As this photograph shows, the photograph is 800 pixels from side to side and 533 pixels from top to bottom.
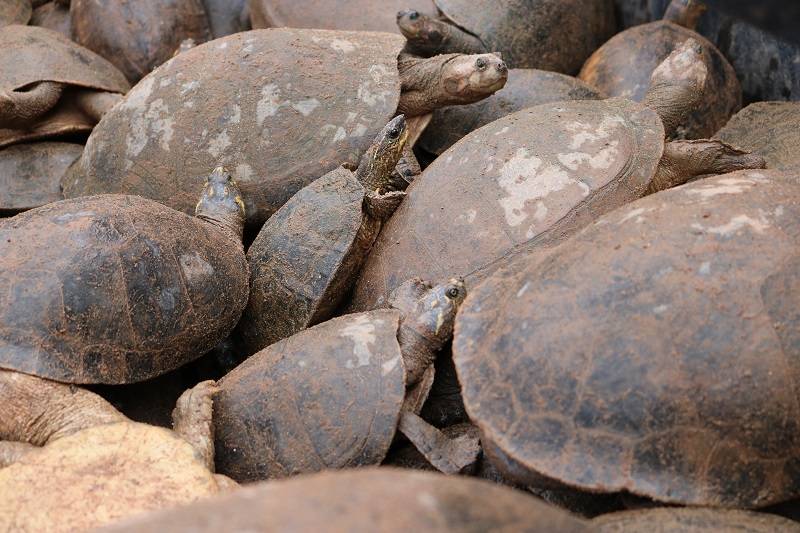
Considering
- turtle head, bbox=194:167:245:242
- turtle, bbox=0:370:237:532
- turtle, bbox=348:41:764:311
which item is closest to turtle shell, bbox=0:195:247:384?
turtle, bbox=0:370:237:532

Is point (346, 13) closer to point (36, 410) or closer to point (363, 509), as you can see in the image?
point (36, 410)

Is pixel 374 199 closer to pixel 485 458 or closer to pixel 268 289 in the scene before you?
pixel 268 289

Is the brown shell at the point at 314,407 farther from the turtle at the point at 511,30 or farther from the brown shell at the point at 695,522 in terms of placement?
the turtle at the point at 511,30

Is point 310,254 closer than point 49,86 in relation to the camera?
Yes

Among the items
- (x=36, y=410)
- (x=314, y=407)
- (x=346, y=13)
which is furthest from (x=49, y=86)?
(x=314, y=407)

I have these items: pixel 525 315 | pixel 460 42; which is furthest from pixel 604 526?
pixel 460 42
